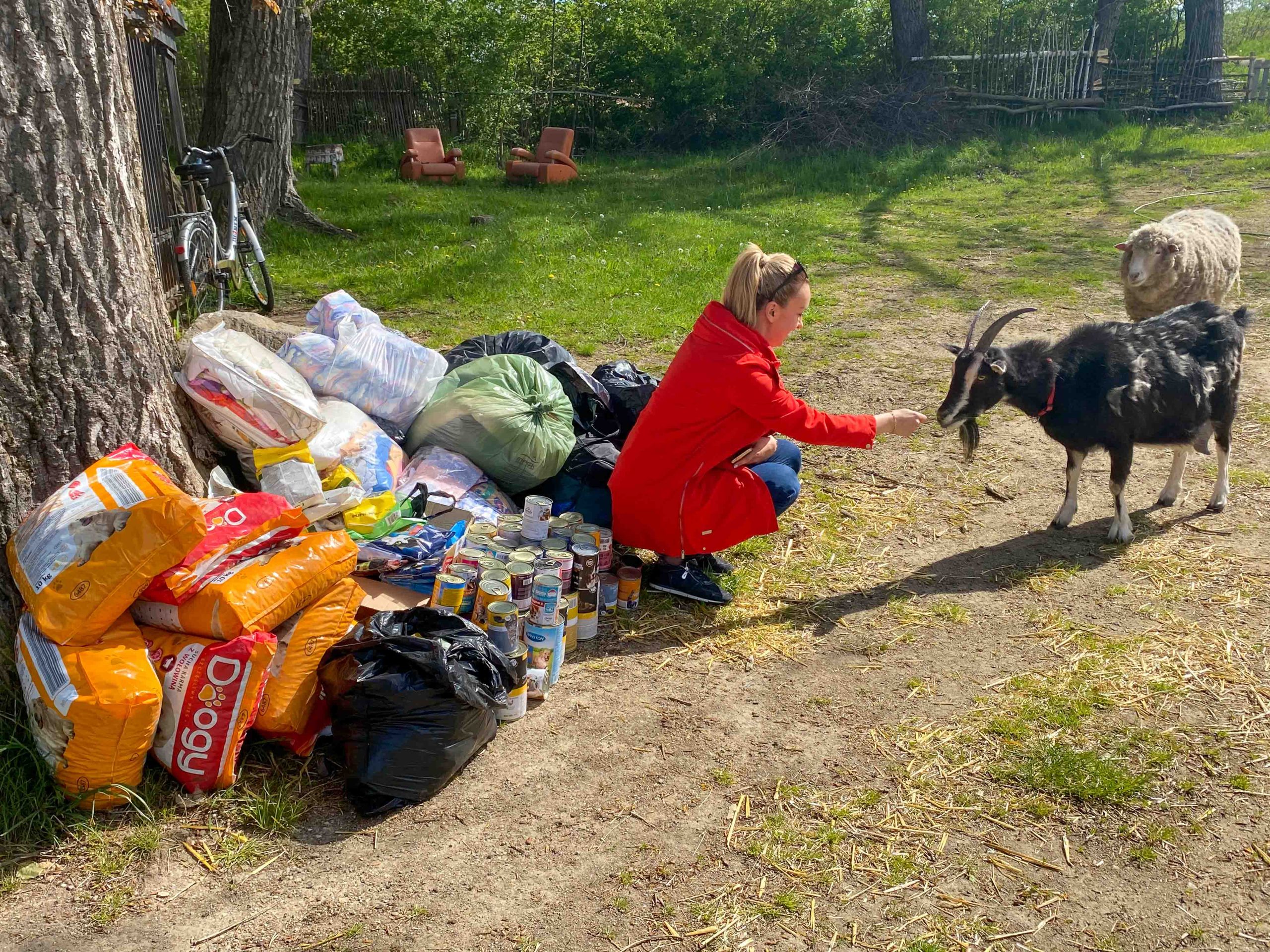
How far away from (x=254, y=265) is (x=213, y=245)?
61 cm

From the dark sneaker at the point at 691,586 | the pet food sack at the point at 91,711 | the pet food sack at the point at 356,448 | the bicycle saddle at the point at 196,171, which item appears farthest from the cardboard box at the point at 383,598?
the bicycle saddle at the point at 196,171

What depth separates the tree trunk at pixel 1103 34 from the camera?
61.1 ft

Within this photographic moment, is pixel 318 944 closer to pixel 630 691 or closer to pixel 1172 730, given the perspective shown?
pixel 630 691

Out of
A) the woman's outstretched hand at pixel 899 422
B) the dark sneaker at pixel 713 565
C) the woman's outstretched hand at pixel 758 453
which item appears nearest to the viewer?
the woman's outstretched hand at pixel 899 422

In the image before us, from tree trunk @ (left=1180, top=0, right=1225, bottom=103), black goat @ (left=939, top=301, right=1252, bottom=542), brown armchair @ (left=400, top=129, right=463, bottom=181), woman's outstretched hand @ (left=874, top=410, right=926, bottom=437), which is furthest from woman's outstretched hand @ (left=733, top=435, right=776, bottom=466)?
tree trunk @ (left=1180, top=0, right=1225, bottom=103)

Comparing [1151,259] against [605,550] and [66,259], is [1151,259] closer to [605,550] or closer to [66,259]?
[605,550]

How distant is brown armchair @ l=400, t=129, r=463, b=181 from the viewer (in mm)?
15992

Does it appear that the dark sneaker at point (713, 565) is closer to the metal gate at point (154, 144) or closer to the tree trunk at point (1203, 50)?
the metal gate at point (154, 144)

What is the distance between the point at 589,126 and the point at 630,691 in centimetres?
1737

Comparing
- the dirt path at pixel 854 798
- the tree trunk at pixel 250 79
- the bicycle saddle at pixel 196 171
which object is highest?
the tree trunk at pixel 250 79

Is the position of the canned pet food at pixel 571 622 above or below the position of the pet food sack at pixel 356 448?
below

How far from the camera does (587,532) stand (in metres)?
4.23

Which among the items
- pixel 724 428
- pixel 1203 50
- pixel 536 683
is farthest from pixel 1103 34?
pixel 536 683

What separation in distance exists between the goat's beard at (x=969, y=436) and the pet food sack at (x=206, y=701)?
11.7 feet
